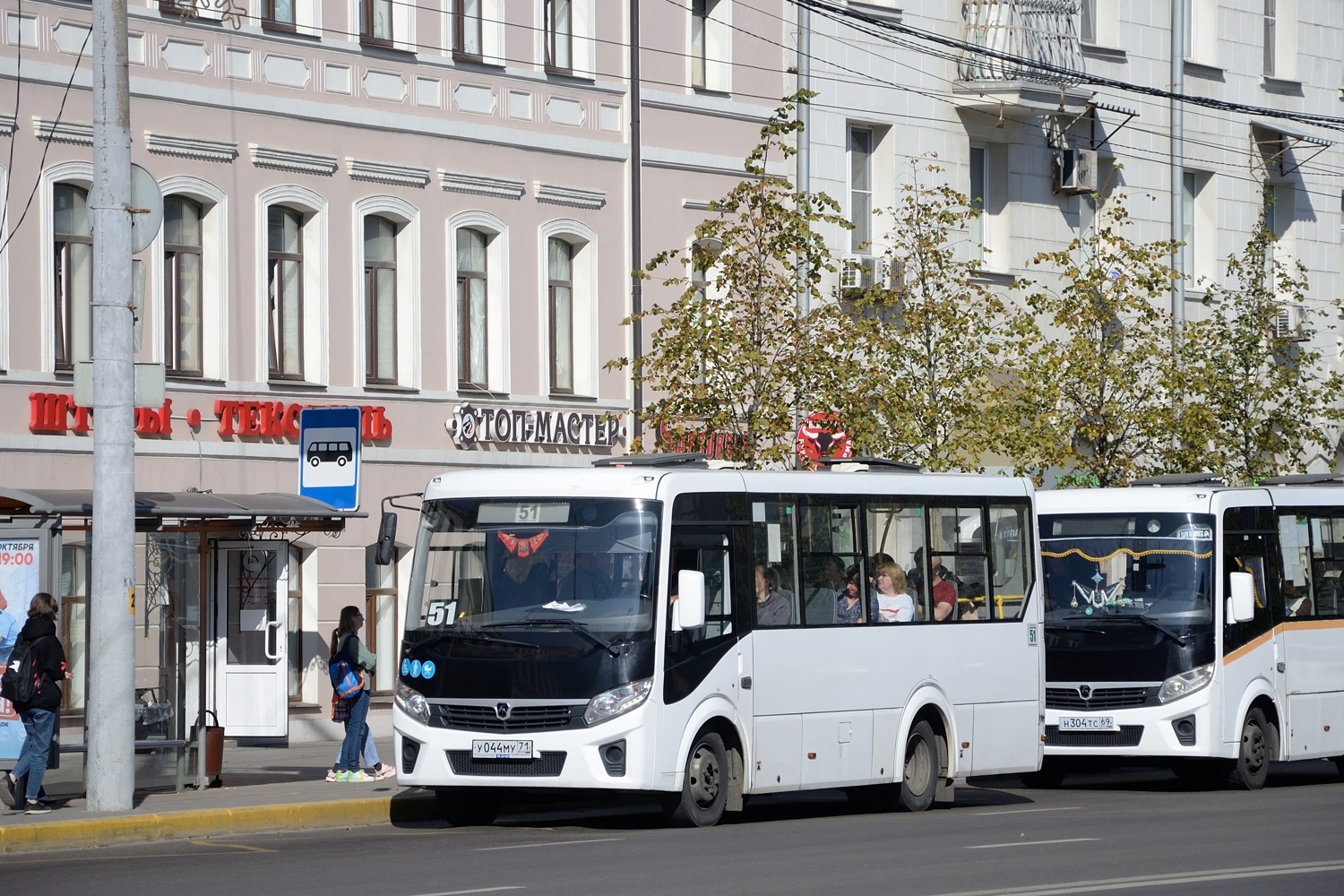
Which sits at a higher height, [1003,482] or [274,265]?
[274,265]

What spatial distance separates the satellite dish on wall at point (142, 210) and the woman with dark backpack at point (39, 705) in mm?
2786

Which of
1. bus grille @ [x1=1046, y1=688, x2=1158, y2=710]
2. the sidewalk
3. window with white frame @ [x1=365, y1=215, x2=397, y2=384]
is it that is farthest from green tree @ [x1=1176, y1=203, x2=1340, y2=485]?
the sidewalk

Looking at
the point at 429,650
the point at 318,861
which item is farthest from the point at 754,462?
the point at 318,861

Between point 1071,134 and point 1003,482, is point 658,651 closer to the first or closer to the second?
point 1003,482

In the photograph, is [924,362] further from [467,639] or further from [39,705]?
[39,705]

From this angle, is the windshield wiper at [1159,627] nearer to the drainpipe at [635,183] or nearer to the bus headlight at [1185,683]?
the bus headlight at [1185,683]

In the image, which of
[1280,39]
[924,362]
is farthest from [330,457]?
[1280,39]

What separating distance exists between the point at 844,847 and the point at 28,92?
12927 millimetres

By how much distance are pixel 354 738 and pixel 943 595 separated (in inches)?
201

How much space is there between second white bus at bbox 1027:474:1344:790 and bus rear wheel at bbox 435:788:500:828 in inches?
242

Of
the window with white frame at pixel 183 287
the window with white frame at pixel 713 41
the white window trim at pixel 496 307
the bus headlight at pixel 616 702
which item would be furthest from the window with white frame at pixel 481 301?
the bus headlight at pixel 616 702

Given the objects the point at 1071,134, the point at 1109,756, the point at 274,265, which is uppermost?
the point at 1071,134

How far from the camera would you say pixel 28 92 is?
24.1m

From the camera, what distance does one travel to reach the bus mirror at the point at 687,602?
16828mm
